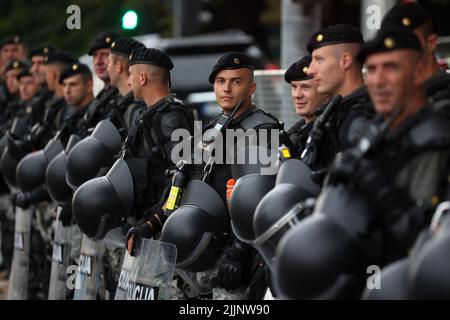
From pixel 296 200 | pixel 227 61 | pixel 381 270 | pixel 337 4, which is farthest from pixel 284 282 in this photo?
pixel 337 4

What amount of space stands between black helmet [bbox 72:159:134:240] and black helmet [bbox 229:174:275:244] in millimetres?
1752

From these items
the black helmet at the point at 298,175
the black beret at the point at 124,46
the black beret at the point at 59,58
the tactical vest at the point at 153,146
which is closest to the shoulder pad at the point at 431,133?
the black helmet at the point at 298,175

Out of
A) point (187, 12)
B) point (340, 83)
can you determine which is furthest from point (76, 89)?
point (187, 12)

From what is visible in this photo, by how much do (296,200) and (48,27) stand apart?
2308cm

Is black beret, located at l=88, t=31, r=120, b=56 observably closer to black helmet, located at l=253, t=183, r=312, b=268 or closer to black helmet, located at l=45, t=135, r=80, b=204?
black helmet, located at l=45, t=135, r=80, b=204

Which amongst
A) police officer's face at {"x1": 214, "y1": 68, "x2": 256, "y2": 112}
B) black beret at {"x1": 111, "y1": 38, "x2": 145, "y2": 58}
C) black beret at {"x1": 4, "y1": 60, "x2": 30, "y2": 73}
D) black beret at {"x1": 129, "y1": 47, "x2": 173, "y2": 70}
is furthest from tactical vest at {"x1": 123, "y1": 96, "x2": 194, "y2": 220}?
black beret at {"x1": 4, "y1": 60, "x2": 30, "y2": 73}

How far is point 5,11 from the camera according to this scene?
30.3 metres

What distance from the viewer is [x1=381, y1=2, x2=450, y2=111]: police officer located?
5832 millimetres

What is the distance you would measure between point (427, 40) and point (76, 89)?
17.0 feet

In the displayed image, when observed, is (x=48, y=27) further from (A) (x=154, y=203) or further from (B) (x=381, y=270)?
(B) (x=381, y=270)

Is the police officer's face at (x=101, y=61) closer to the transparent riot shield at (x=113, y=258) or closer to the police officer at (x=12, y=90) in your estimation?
the transparent riot shield at (x=113, y=258)

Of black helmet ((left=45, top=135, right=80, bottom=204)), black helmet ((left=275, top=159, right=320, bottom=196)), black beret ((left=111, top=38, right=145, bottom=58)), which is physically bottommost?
black helmet ((left=45, top=135, right=80, bottom=204))

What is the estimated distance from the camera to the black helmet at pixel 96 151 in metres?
9.14

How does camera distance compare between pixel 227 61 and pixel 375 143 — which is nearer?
pixel 375 143
